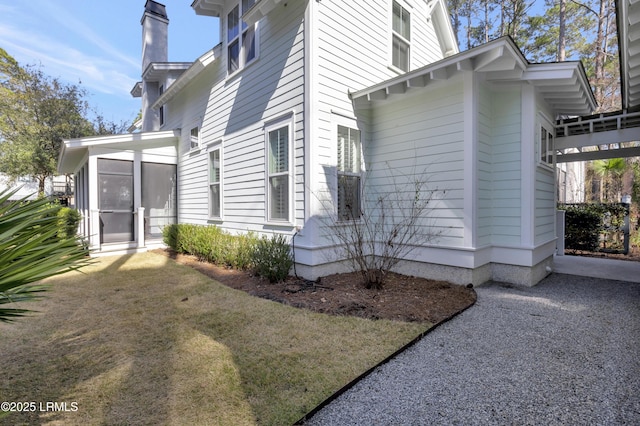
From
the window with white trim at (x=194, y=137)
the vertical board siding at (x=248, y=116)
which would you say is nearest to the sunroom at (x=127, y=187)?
the window with white trim at (x=194, y=137)

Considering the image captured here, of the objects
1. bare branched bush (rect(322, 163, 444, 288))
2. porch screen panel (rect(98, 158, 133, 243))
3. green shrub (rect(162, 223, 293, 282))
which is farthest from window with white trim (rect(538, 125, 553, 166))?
porch screen panel (rect(98, 158, 133, 243))

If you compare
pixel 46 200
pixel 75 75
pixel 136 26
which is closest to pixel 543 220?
pixel 46 200

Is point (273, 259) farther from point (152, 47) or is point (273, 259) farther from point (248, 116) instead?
point (152, 47)

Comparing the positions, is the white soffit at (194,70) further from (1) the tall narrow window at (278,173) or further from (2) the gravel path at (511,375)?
(2) the gravel path at (511,375)

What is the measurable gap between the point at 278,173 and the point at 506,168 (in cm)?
414

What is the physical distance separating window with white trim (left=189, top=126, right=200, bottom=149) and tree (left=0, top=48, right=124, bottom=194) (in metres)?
14.2

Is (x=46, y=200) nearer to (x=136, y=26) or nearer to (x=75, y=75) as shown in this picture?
(x=136, y=26)

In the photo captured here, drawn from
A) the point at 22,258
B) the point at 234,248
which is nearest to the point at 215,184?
the point at 234,248

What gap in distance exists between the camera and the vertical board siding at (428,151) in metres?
5.14

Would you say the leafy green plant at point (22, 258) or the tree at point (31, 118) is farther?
the tree at point (31, 118)

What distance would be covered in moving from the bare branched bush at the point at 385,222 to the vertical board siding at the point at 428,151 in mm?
29

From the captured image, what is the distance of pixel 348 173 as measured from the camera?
6.02m

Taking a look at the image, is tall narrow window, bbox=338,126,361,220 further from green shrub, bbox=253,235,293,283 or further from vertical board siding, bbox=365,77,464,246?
green shrub, bbox=253,235,293,283

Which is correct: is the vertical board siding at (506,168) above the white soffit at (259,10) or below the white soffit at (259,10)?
below
